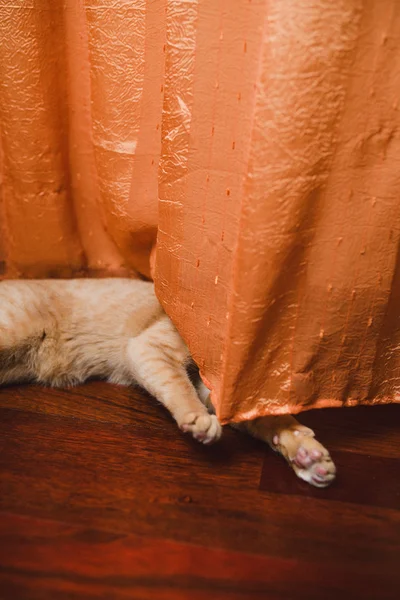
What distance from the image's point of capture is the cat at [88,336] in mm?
1432

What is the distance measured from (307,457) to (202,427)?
219 mm

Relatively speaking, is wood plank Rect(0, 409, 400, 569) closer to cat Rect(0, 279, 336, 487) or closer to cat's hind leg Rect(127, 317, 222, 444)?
cat's hind leg Rect(127, 317, 222, 444)

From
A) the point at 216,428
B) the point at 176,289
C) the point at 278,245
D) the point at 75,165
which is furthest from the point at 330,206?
the point at 75,165

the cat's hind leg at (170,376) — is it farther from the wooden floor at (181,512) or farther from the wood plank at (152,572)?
the wood plank at (152,572)

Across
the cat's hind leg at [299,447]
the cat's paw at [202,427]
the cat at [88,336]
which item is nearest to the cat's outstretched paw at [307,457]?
the cat's hind leg at [299,447]

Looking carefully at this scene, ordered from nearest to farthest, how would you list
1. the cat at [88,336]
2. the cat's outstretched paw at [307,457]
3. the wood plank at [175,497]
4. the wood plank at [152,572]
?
the wood plank at [152,572], the wood plank at [175,497], the cat's outstretched paw at [307,457], the cat at [88,336]

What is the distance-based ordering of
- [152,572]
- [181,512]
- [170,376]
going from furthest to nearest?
[170,376] < [181,512] < [152,572]

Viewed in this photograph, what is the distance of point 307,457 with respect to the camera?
112 centimetres

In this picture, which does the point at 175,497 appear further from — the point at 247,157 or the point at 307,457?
the point at 247,157

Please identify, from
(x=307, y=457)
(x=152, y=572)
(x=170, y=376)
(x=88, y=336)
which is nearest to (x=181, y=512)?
(x=152, y=572)

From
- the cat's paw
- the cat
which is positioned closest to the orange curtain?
the cat's paw

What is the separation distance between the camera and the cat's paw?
1.17 metres

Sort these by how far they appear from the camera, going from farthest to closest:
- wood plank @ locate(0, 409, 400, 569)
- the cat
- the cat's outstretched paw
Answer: the cat < the cat's outstretched paw < wood plank @ locate(0, 409, 400, 569)

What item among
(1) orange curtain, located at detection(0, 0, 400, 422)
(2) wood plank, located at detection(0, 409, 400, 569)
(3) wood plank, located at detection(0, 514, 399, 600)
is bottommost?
(2) wood plank, located at detection(0, 409, 400, 569)
